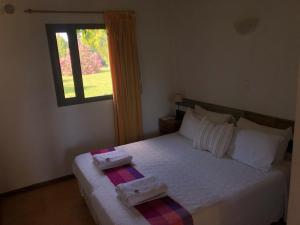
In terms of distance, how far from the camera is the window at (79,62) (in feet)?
10.2

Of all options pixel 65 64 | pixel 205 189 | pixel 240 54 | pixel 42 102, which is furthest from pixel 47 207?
pixel 240 54

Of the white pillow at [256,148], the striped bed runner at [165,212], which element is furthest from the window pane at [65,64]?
the white pillow at [256,148]

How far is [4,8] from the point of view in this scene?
273cm

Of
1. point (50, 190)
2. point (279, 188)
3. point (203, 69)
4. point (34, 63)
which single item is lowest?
point (50, 190)

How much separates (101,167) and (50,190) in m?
1.16

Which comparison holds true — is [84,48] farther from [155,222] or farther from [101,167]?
[155,222]

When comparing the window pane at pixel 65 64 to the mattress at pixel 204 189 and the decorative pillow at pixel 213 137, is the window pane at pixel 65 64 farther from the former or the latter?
the decorative pillow at pixel 213 137

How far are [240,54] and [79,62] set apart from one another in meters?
2.01

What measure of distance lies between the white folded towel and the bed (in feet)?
0.25

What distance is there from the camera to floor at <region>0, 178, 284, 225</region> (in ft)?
8.45

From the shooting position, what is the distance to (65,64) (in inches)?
126

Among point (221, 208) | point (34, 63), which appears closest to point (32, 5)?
point (34, 63)

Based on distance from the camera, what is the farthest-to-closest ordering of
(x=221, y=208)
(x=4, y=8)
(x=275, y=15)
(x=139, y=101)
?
1. (x=139, y=101)
2. (x=4, y=8)
3. (x=275, y=15)
4. (x=221, y=208)

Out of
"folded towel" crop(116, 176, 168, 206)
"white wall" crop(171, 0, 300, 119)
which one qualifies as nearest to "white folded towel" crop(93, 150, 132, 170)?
"folded towel" crop(116, 176, 168, 206)
